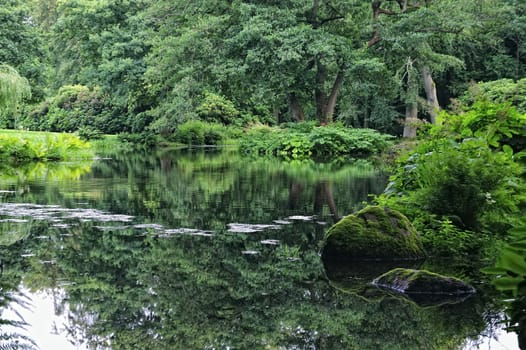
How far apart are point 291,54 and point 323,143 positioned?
421 centimetres

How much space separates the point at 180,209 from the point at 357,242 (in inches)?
171

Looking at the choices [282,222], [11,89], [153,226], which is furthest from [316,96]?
[153,226]

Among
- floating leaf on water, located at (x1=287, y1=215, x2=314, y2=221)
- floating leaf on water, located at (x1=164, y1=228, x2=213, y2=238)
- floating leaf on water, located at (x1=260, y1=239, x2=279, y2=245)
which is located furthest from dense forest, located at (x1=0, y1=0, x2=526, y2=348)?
floating leaf on water, located at (x1=164, y1=228, x2=213, y2=238)

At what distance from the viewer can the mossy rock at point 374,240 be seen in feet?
24.2

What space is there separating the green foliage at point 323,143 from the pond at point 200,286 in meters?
17.3

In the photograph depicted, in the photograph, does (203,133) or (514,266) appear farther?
(203,133)

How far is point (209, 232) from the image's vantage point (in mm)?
8836

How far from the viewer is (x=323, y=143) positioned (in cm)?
2903

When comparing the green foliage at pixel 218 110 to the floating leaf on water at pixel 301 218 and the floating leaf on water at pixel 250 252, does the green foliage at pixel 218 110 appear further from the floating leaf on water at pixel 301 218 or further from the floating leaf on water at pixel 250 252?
the floating leaf on water at pixel 250 252

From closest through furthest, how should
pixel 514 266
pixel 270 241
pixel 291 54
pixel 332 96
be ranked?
pixel 514 266, pixel 270 241, pixel 291 54, pixel 332 96

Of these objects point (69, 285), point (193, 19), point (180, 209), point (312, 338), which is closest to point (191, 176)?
point (180, 209)

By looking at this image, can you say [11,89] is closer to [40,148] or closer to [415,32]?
[40,148]

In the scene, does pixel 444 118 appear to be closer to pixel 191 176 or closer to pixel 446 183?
pixel 446 183

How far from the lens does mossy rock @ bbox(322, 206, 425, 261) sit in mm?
7371
